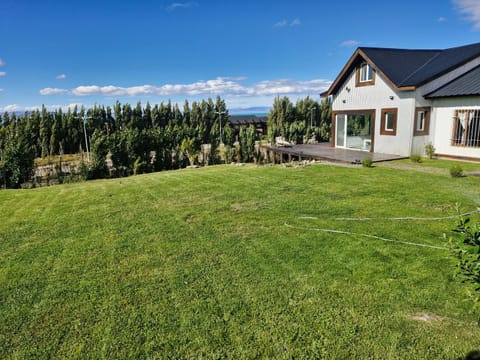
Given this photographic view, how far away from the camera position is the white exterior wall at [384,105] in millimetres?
14406

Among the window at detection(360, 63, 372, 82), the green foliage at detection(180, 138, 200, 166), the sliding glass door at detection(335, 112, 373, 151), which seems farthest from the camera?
the green foliage at detection(180, 138, 200, 166)

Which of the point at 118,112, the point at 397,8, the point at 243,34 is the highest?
the point at 243,34

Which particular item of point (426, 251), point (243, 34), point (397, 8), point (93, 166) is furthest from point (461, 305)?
point (243, 34)

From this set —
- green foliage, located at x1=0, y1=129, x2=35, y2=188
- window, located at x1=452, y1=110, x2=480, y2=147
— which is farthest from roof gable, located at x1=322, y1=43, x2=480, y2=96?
green foliage, located at x1=0, y1=129, x2=35, y2=188

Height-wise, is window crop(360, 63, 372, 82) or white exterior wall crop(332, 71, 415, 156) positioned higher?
window crop(360, 63, 372, 82)

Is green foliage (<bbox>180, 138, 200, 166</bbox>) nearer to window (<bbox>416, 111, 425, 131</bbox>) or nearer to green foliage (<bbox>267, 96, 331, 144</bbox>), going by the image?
window (<bbox>416, 111, 425, 131</bbox>)

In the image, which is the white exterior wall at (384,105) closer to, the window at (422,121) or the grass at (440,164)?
the window at (422,121)

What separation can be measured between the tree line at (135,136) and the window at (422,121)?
10311 mm

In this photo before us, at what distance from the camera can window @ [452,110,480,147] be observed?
42.8ft

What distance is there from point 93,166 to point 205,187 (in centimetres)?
951

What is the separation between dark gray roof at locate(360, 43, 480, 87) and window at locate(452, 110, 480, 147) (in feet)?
6.96

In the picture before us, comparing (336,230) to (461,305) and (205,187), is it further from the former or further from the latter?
(205,187)

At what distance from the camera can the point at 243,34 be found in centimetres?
3331

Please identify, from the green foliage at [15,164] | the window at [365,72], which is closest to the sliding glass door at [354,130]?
the window at [365,72]
